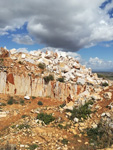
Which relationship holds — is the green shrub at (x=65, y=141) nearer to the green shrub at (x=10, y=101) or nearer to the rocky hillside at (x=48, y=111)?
the rocky hillside at (x=48, y=111)

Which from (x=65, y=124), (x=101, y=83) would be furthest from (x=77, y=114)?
(x=101, y=83)

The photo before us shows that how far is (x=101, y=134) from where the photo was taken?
7449mm

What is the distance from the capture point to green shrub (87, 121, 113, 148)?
652cm

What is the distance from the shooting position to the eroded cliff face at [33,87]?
17375 millimetres

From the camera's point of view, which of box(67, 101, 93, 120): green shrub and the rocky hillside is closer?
the rocky hillside

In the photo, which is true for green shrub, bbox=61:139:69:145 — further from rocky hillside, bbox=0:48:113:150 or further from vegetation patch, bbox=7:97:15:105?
vegetation patch, bbox=7:97:15:105

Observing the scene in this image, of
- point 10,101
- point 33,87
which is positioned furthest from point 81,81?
point 10,101

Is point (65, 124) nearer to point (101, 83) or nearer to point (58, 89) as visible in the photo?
point (58, 89)

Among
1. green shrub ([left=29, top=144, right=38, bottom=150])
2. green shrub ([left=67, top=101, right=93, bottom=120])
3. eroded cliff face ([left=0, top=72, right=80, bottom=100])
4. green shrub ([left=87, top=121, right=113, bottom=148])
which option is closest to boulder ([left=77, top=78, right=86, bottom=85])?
eroded cliff face ([left=0, top=72, right=80, bottom=100])

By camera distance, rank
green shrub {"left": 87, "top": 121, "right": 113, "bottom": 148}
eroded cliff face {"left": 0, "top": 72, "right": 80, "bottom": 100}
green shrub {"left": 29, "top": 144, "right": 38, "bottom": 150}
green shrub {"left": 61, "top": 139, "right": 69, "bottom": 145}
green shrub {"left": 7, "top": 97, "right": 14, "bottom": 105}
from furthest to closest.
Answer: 1. eroded cliff face {"left": 0, "top": 72, "right": 80, "bottom": 100}
2. green shrub {"left": 7, "top": 97, "right": 14, "bottom": 105}
3. green shrub {"left": 61, "top": 139, "right": 69, "bottom": 145}
4. green shrub {"left": 87, "top": 121, "right": 113, "bottom": 148}
5. green shrub {"left": 29, "top": 144, "right": 38, "bottom": 150}

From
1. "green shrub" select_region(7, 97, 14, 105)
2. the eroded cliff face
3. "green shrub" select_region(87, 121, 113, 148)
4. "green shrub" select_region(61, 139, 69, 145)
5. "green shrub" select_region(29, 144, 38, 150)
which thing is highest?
the eroded cliff face

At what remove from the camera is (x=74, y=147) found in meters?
6.62

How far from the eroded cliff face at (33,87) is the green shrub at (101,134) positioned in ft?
30.2

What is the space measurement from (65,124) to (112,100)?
4383mm
